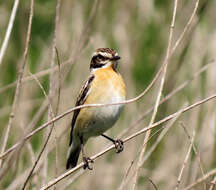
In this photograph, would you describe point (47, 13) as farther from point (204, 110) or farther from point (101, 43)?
point (204, 110)

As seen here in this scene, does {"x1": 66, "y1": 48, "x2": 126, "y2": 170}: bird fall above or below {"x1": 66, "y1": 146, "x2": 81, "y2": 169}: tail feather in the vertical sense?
above

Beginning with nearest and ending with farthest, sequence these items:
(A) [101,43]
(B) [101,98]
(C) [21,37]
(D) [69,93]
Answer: (B) [101,98]
(D) [69,93]
(A) [101,43]
(C) [21,37]

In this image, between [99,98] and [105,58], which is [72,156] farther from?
[105,58]

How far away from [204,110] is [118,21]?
1685mm

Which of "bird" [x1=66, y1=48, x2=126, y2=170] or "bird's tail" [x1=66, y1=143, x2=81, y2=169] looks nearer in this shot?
"bird" [x1=66, y1=48, x2=126, y2=170]

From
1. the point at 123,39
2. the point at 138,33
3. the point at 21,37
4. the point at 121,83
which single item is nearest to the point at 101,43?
the point at 123,39

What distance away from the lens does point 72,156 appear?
507cm

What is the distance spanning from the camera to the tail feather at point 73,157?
4941 mm

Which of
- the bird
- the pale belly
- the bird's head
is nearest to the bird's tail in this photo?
the bird

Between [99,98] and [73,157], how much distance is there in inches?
32.0

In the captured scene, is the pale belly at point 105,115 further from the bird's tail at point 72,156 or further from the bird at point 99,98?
the bird's tail at point 72,156

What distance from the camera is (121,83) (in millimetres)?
4652

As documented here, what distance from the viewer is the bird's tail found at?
495cm

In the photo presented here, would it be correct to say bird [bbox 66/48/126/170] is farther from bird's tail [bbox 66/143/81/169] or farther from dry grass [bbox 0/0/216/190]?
dry grass [bbox 0/0/216/190]
